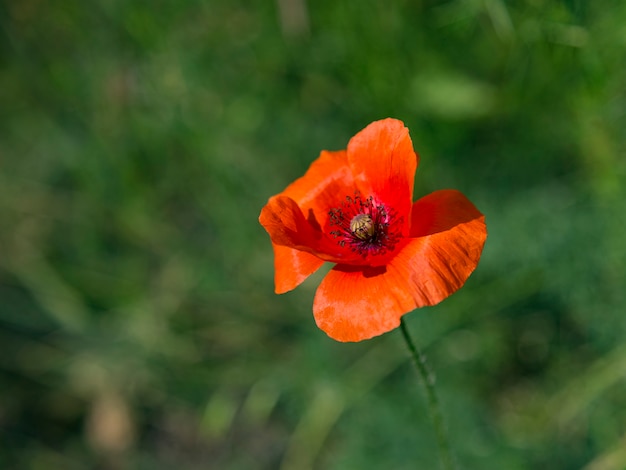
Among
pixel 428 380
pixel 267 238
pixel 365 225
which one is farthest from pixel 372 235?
pixel 267 238

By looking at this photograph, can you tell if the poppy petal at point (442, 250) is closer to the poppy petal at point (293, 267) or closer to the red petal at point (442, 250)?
the red petal at point (442, 250)

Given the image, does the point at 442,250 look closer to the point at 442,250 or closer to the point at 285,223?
the point at 442,250

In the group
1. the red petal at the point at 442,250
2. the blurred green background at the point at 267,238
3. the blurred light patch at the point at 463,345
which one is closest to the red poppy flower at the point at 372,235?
the red petal at the point at 442,250

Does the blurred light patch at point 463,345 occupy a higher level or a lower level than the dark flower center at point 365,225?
higher

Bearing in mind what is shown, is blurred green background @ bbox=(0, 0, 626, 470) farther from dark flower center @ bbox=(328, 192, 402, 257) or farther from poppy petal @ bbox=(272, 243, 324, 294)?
poppy petal @ bbox=(272, 243, 324, 294)

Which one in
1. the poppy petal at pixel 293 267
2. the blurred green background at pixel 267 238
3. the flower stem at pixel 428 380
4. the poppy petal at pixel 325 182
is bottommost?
the flower stem at pixel 428 380

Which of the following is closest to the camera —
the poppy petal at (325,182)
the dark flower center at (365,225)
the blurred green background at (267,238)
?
the dark flower center at (365,225)
